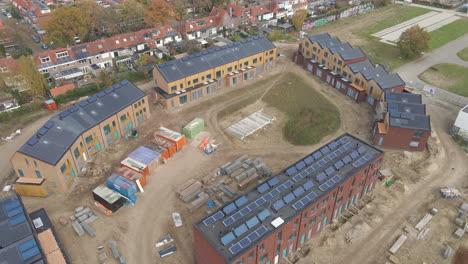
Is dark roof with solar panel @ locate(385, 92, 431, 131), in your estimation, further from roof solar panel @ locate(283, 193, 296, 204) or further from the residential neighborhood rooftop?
the residential neighborhood rooftop

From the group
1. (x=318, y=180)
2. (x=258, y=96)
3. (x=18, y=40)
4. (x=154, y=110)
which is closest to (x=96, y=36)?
(x=18, y=40)

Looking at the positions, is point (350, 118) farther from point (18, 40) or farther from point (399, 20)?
point (18, 40)

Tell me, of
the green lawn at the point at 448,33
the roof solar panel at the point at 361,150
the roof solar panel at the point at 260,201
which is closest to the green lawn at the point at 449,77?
the green lawn at the point at 448,33

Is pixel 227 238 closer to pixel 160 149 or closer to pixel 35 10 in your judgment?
pixel 160 149

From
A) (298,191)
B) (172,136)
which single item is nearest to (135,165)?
(172,136)

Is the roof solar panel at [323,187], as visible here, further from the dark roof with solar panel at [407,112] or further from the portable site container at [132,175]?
the portable site container at [132,175]

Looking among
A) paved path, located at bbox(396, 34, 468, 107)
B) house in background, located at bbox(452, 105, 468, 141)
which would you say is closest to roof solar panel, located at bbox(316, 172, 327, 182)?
house in background, located at bbox(452, 105, 468, 141)

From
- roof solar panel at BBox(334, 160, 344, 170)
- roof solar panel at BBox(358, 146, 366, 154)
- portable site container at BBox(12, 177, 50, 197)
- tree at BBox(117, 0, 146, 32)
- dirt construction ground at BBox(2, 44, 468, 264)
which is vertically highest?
tree at BBox(117, 0, 146, 32)

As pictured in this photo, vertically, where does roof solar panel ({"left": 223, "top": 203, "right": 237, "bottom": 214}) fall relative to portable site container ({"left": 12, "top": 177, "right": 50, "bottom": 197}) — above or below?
above
